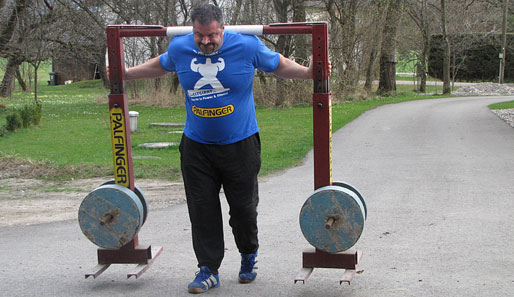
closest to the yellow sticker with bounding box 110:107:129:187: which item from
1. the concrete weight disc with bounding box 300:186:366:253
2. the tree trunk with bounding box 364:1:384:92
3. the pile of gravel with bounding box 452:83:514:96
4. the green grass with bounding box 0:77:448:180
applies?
the concrete weight disc with bounding box 300:186:366:253

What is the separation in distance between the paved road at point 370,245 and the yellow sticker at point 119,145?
0.81 m

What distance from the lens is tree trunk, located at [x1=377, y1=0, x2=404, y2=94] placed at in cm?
3031

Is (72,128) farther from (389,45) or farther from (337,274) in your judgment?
(389,45)

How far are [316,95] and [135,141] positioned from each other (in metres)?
11.0

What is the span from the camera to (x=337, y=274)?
192 inches

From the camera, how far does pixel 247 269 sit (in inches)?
187

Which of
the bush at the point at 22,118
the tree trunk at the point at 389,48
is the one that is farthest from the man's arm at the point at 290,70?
the tree trunk at the point at 389,48

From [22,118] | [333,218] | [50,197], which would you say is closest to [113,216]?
[333,218]

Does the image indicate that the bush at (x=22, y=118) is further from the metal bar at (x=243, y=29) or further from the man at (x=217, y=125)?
the man at (x=217, y=125)

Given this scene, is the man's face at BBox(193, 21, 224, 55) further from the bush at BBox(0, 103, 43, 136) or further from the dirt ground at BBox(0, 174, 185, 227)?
the bush at BBox(0, 103, 43, 136)

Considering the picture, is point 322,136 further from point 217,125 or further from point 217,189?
point 217,189

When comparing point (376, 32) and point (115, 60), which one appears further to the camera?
point (376, 32)

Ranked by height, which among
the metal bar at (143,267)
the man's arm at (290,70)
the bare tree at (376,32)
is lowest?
the metal bar at (143,267)

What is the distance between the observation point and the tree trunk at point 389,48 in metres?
30.3
